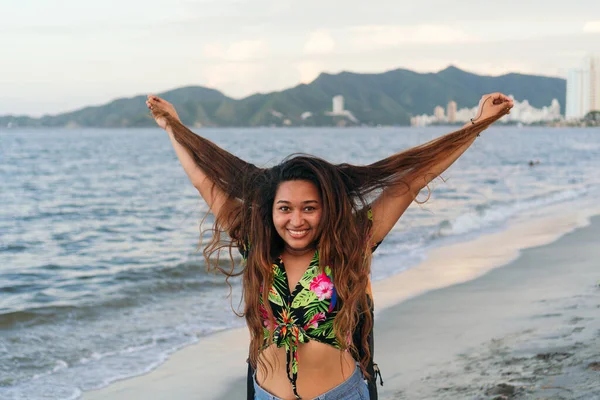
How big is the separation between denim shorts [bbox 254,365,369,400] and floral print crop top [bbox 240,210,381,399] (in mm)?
124

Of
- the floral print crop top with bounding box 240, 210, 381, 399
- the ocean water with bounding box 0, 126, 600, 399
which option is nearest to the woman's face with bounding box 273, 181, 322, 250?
the floral print crop top with bounding box 240, 210, 381, 399

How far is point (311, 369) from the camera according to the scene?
9.23 feet

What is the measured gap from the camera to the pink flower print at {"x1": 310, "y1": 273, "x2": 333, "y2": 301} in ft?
9.08

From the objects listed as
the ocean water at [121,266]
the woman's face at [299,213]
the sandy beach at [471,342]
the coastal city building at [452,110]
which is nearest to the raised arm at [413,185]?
the woman's face at [299,213]

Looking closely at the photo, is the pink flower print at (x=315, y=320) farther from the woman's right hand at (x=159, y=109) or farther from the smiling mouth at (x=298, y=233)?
the woman's right hand at (x=159, y=109)

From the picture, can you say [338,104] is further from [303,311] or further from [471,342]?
[303,311]

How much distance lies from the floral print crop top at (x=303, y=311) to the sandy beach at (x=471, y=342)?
2453 mm

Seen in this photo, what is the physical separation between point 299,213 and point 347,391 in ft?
2.37

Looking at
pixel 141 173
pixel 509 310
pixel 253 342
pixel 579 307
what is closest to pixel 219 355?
pixel 509 310

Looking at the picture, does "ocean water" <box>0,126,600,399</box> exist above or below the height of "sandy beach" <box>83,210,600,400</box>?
below

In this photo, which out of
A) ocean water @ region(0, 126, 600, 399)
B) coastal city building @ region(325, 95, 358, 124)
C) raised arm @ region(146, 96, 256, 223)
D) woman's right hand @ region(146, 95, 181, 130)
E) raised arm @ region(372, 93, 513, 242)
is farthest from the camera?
coastal city building @ region(325, 95, 358, 124)

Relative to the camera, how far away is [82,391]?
6000mm

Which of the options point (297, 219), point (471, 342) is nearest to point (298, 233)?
point (297, 219)

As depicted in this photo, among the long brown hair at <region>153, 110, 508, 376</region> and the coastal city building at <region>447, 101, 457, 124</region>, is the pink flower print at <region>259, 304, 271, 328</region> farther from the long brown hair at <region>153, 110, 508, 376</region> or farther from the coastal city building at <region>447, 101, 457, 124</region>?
the coastal city building at <region>447, 101, 457, 124</region>
